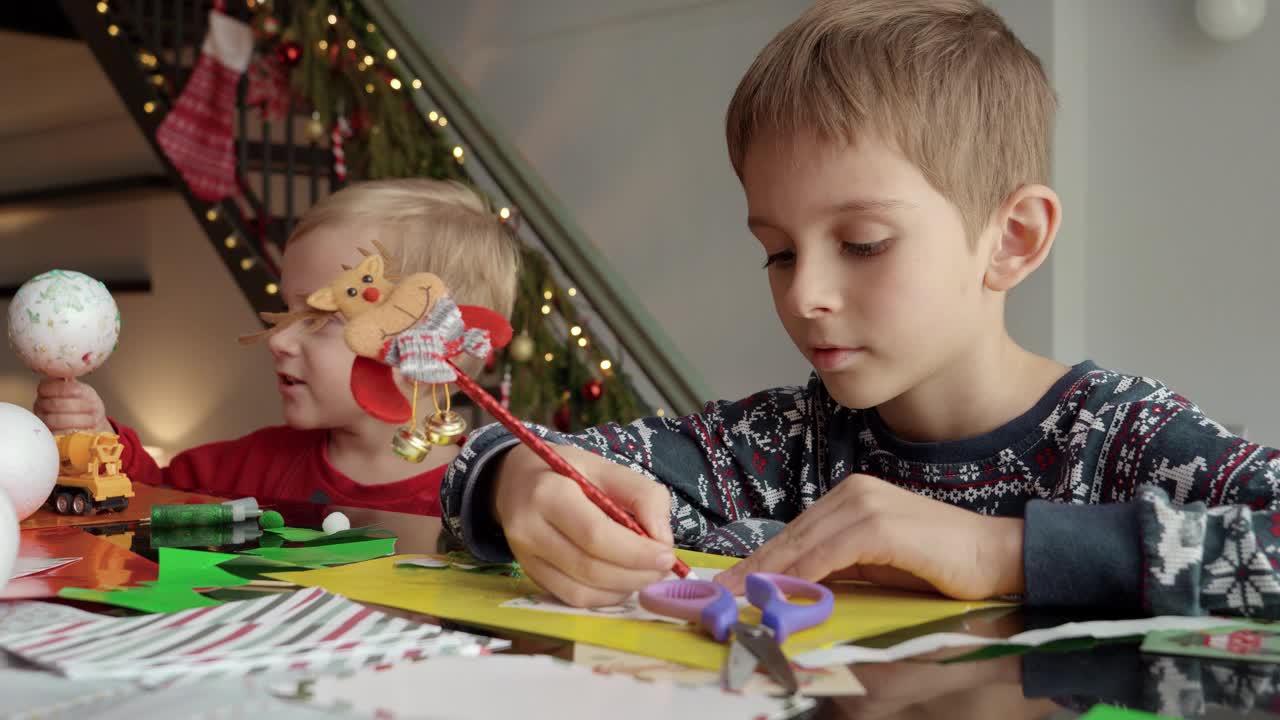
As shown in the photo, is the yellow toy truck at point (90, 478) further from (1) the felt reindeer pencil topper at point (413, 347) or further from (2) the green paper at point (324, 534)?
(1) the felt reindeer pencil topper at point (413, 347)

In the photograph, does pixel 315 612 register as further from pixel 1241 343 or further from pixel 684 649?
pixel 1241 343

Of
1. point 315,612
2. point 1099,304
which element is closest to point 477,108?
point 1099,304

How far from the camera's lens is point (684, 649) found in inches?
23.0

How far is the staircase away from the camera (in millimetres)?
3184

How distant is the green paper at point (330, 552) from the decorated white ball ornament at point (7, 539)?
0.62 feet

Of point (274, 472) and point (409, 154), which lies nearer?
point (274, 472)

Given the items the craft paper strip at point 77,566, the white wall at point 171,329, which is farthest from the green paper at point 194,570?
the white wall at point 171,329

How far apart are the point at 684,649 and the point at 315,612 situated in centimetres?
20

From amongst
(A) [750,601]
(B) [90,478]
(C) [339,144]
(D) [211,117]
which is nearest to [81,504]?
(B) [90,478]

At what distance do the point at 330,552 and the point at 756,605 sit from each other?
0.39 m

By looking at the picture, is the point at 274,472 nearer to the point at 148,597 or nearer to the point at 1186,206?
the point at 148,597

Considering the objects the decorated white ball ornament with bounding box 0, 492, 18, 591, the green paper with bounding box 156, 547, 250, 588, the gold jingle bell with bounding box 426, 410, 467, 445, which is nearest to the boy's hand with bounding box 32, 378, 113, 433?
the green paper with bounding box 156, 547, 250, 588

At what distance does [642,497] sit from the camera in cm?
76

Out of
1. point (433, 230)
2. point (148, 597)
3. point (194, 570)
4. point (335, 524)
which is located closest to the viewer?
point (148, 597)
